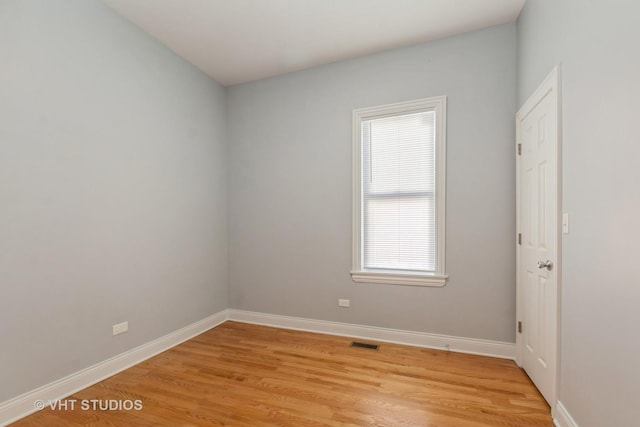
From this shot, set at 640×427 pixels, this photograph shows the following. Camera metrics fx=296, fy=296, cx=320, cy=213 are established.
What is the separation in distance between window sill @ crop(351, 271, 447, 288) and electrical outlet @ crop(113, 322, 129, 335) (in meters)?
2.20

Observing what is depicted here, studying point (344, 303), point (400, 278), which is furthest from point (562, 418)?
point (344, 303)

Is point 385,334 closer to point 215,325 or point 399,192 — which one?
point 399,192

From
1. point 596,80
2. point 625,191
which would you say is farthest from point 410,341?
point 596,80

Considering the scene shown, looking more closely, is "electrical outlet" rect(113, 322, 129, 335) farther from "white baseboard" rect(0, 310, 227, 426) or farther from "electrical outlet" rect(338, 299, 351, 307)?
"electrical outlet" rect(338, 299, 351, 307)

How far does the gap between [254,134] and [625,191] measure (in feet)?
11.2

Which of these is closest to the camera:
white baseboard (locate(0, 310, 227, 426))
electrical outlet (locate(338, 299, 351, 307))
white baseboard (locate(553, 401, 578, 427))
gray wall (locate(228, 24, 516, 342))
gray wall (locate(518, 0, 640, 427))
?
gray wall (locate(518, 0, 640, 427))

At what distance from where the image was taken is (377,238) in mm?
3250

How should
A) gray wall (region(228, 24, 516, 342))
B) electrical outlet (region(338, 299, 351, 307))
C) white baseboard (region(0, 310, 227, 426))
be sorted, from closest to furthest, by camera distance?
white baseboard (region(0, 310, 227, 426)), gray wall (region(228, 24, 516, 342)), electrical outlet (region(338, 299, 351, 307))

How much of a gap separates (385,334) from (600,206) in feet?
7.37

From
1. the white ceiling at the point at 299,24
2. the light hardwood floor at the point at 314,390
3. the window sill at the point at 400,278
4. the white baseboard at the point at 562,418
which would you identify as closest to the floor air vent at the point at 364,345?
the light hardwood floor at the point at 314,390

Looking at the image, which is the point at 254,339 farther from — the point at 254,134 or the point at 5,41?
the point at 5,41

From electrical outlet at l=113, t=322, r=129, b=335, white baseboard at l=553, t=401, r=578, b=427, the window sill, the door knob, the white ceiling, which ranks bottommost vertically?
white baseboard at l=553, t=401, r=578, b=427

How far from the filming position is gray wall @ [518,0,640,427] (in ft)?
4.02

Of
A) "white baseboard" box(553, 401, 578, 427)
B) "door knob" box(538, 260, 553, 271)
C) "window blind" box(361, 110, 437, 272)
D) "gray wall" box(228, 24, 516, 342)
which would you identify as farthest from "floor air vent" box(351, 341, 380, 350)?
"door knob" box(538, 260, 553, 271)
